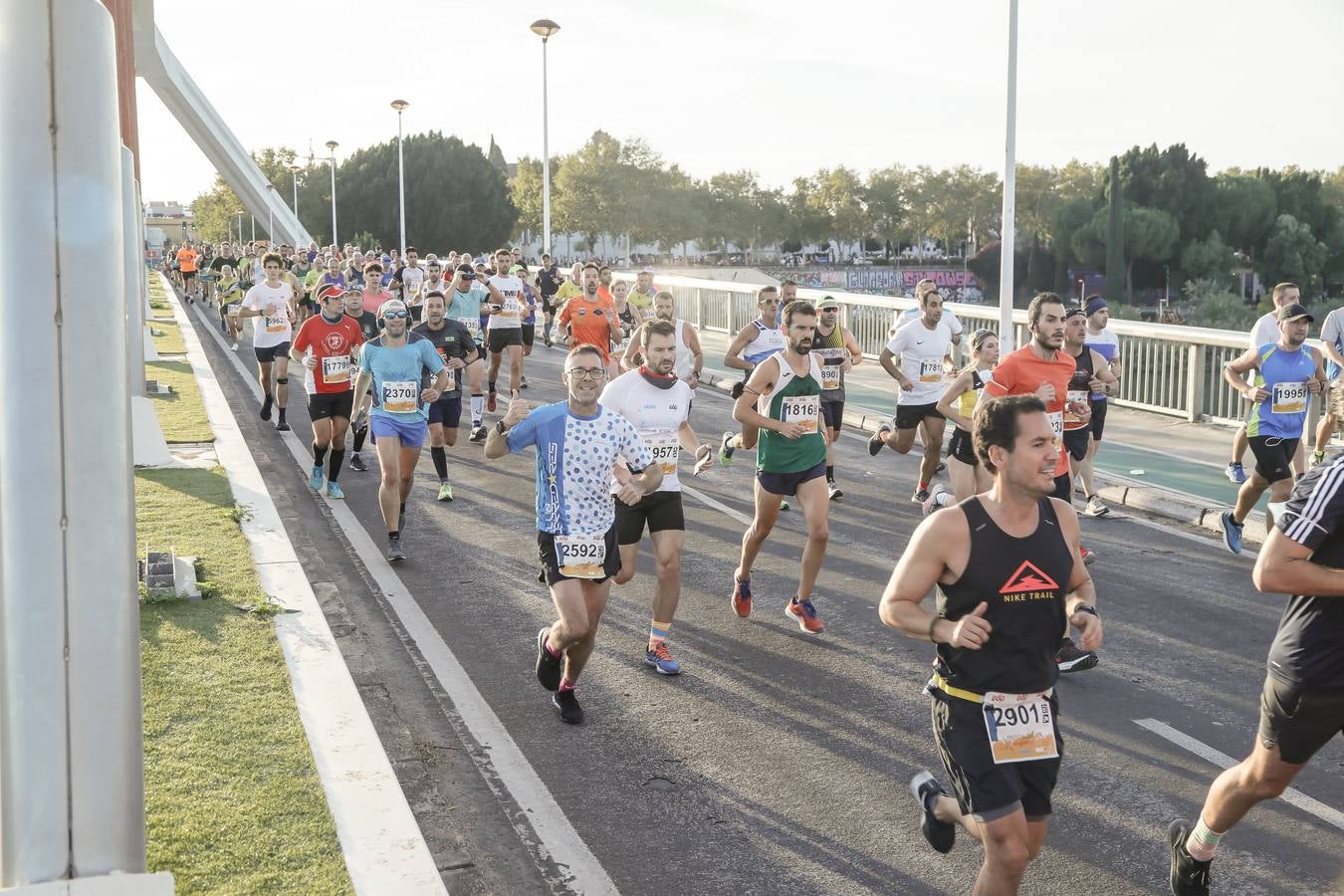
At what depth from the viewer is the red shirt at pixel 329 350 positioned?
42.9 feet

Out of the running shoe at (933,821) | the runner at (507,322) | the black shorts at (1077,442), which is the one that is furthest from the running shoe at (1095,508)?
the runner at (507,322)

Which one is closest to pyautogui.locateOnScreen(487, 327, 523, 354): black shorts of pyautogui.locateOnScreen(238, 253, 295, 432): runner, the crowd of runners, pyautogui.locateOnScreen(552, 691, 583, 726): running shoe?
the crowd of runners

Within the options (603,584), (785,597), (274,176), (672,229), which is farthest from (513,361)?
(274,176)

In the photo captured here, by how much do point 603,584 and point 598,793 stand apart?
123cm

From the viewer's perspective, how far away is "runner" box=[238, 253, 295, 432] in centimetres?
1748

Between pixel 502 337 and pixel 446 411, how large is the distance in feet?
23.7

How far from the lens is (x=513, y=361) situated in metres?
19.7

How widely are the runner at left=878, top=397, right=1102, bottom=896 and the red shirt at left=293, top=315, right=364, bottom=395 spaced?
943cm

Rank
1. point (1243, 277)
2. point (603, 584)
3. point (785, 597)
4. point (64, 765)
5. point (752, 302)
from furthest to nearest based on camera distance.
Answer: point (1243, 277) → point (752, 302) → point (785, 597) → point (603, 584) → point (64, 765)

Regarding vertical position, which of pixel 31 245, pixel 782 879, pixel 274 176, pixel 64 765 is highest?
pixel 274 176

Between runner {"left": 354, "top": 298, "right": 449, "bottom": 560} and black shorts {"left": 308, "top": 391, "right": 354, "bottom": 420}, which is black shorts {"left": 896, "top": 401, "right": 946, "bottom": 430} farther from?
black shorts {"left": 308, "top": 391, "right": 354, "bottom": 420}

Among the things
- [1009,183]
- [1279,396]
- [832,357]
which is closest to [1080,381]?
[1279,396]

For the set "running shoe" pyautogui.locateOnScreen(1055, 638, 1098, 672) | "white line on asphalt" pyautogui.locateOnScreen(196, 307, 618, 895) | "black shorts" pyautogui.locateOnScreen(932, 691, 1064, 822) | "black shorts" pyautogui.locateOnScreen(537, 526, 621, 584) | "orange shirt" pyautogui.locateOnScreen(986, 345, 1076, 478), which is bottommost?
"white line on asphalt" pyautogui.locateOnScreen(196, 307, 618, 895)

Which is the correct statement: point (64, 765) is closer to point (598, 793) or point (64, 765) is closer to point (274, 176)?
Result: point (598, 793)
